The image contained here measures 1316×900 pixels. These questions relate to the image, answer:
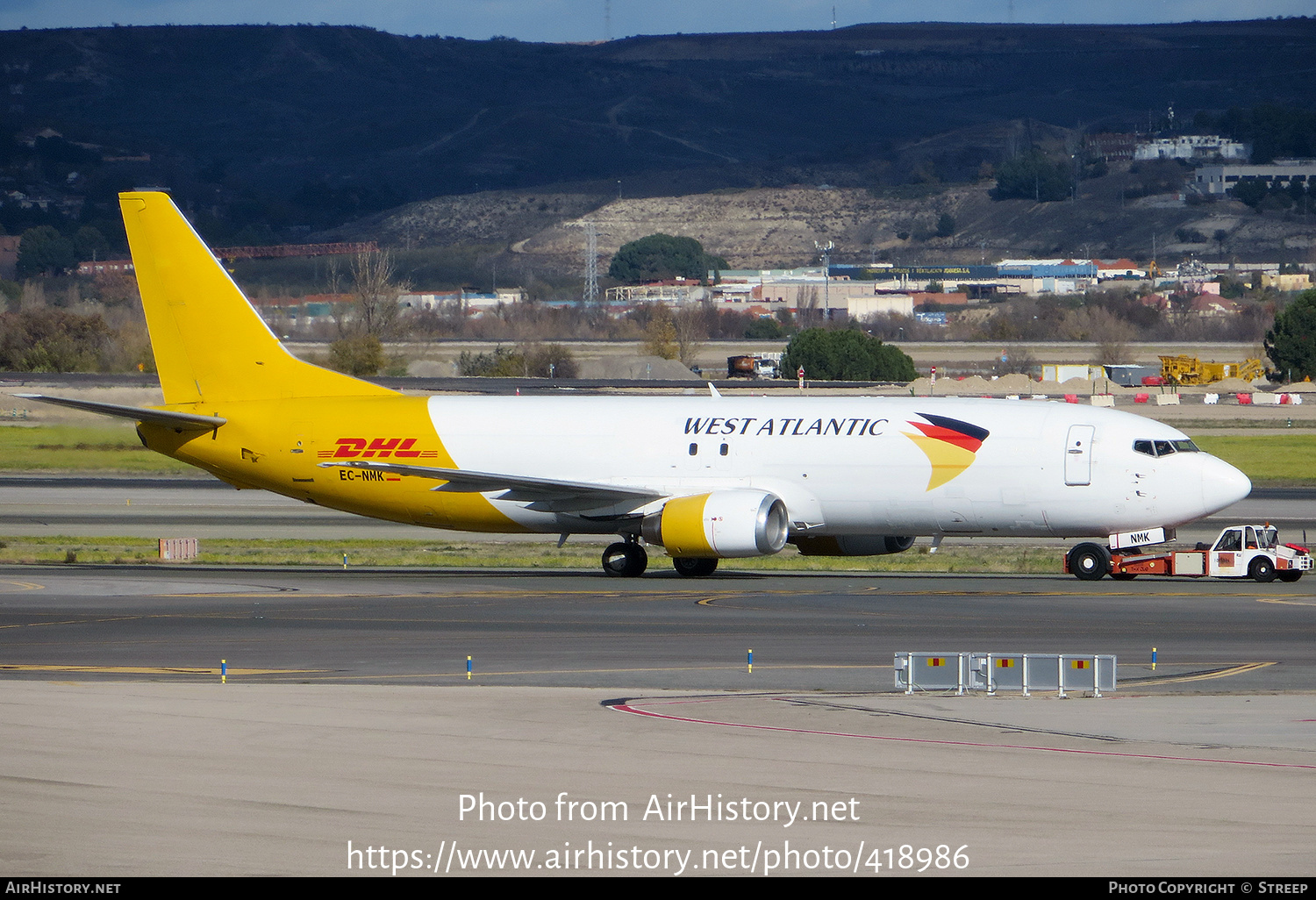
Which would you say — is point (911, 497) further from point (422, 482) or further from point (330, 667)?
point (330, 667)

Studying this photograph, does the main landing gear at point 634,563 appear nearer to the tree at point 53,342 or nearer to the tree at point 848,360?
the tree at point 53,342

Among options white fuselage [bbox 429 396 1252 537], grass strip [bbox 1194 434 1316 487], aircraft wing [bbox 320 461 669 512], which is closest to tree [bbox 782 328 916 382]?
grass strip [bbox 1194 434 1316 487]

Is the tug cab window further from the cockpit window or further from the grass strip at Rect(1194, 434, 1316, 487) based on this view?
the grass strip at Rect(1194, 434, 1316, 487)

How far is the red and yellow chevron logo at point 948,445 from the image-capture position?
3969cm

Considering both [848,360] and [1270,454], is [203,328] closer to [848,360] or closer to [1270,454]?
[1270,454]

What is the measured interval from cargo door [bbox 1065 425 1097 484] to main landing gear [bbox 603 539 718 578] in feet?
29.3

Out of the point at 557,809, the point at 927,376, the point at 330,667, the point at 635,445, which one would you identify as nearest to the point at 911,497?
the point at 635,445

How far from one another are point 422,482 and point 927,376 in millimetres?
93326

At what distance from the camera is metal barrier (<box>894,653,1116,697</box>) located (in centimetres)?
2423

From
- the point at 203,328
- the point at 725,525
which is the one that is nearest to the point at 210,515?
the point at 203,328

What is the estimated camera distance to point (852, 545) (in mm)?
42438

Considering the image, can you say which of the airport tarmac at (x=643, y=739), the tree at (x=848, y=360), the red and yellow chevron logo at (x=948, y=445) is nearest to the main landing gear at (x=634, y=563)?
the airport tarmac at (x=643, y=739)
